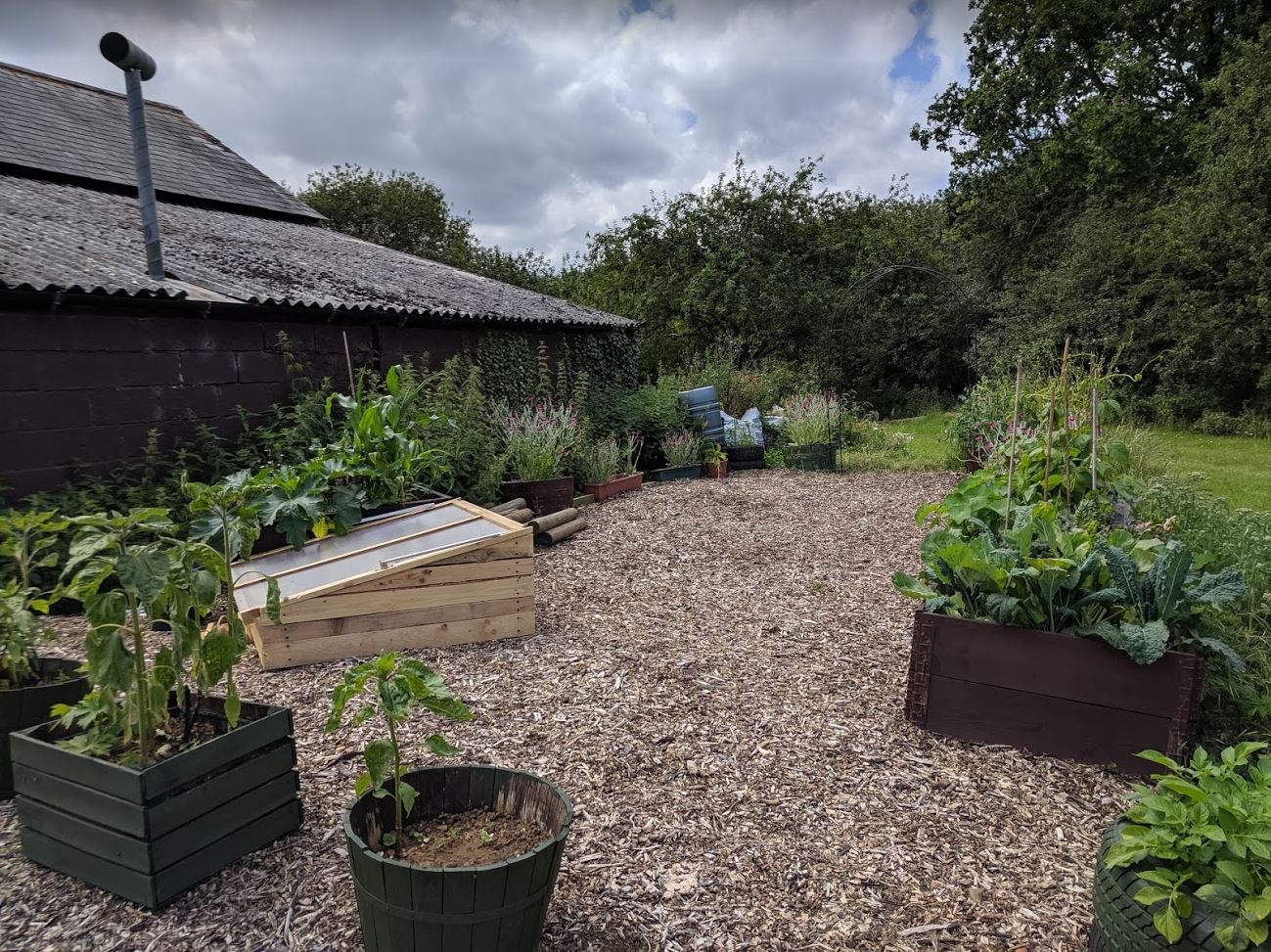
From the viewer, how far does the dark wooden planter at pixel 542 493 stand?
23.6 feet

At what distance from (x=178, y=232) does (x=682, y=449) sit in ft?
21.8

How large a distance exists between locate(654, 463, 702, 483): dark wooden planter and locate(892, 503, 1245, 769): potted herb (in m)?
7.22

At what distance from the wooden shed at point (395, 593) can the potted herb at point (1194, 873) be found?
9.96ft

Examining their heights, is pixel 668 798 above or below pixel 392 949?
below

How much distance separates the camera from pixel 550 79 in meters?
7.08

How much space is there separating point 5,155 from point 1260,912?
38.6 ft

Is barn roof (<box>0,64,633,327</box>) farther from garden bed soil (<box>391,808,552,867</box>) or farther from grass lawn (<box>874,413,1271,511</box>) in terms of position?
grass lawn (<box>874,413,1271,511</box>)

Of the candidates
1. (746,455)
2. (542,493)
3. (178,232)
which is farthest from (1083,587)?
(178,232)

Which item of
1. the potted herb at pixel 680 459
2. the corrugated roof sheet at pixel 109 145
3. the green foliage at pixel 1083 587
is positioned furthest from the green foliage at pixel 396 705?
the corrugated roof sheet at pixel 109 145

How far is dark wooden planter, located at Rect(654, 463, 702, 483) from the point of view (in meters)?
10.4

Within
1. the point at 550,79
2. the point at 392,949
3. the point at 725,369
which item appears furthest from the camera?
the point at 725,369

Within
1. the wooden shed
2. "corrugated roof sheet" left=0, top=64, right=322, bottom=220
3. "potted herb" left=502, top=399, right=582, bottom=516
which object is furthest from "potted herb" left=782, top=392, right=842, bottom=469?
"corrugated roof sheet" left=0, top=64, right=322, bottom=220

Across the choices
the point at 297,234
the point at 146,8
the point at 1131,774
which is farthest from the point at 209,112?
the point at 1131,774

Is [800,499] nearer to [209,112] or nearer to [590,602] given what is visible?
[590,602]
